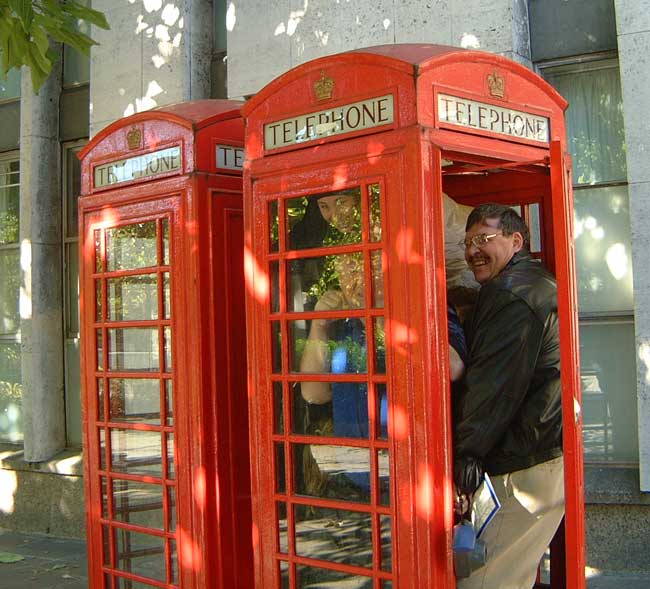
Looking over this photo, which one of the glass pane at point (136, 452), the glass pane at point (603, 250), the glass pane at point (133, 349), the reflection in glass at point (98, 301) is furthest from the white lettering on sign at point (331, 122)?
the glass pane at point (603, 250)

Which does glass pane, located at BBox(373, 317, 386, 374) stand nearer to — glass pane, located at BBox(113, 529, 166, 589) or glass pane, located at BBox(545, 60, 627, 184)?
glass pane, located at BBox(113, 529, 166, 589)

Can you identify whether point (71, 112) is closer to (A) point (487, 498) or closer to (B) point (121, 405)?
(B) point (121, 405)

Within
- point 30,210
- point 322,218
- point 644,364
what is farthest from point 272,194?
point 30,210

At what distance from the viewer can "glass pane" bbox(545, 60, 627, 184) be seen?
627 cm

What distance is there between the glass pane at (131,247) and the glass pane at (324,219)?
98 cm

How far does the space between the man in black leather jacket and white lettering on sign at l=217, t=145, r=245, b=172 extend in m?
1.25

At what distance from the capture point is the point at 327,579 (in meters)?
3.67

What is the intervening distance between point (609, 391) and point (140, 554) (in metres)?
3.35

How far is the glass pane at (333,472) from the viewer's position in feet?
11.5

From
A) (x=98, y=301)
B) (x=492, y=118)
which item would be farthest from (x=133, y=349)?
(x=492, y=118)

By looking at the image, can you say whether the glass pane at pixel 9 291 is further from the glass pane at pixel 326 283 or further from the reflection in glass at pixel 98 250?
the glass pane at pixel 326 283

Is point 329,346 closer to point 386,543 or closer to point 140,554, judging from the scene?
point 386,543

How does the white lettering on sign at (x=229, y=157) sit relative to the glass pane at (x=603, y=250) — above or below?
above

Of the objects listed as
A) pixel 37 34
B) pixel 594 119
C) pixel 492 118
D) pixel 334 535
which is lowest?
pixel 334 535
